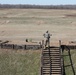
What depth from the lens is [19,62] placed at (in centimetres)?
3148

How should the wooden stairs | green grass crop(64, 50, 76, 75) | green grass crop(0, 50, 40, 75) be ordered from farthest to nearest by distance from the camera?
green grass crop(0, 50, 40, 75), green grass crop(64, 50, 76, 75), the wooden stairs

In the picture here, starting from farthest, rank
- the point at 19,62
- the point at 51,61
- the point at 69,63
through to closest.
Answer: the point at 19,62
the point at 69,63
the point at 51,61

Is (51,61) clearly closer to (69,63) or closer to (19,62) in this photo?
(69,63)

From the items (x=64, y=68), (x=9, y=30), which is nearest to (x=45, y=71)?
(x=64, y=68)

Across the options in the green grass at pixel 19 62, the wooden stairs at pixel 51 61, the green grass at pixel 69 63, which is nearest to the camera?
the wooden stairs at pixel 51 61

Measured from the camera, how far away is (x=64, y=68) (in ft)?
99.0

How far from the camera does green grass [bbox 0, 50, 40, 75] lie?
30.3m

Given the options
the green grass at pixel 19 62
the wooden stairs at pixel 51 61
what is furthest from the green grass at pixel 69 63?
the green grass at pixel 19 62

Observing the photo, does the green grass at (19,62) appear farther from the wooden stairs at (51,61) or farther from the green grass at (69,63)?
the green grass at (69,63)

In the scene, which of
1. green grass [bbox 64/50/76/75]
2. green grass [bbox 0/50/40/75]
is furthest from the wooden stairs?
green grass [bbox 64/50/76/75]

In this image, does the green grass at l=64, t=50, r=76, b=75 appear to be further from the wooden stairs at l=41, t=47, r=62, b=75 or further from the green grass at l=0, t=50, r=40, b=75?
the green grass at l=0, t=50, r=40, b=75

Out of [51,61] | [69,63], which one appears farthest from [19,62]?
[69,63]

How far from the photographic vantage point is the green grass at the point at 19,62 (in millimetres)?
30266

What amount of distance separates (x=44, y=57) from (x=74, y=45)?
152 inches
